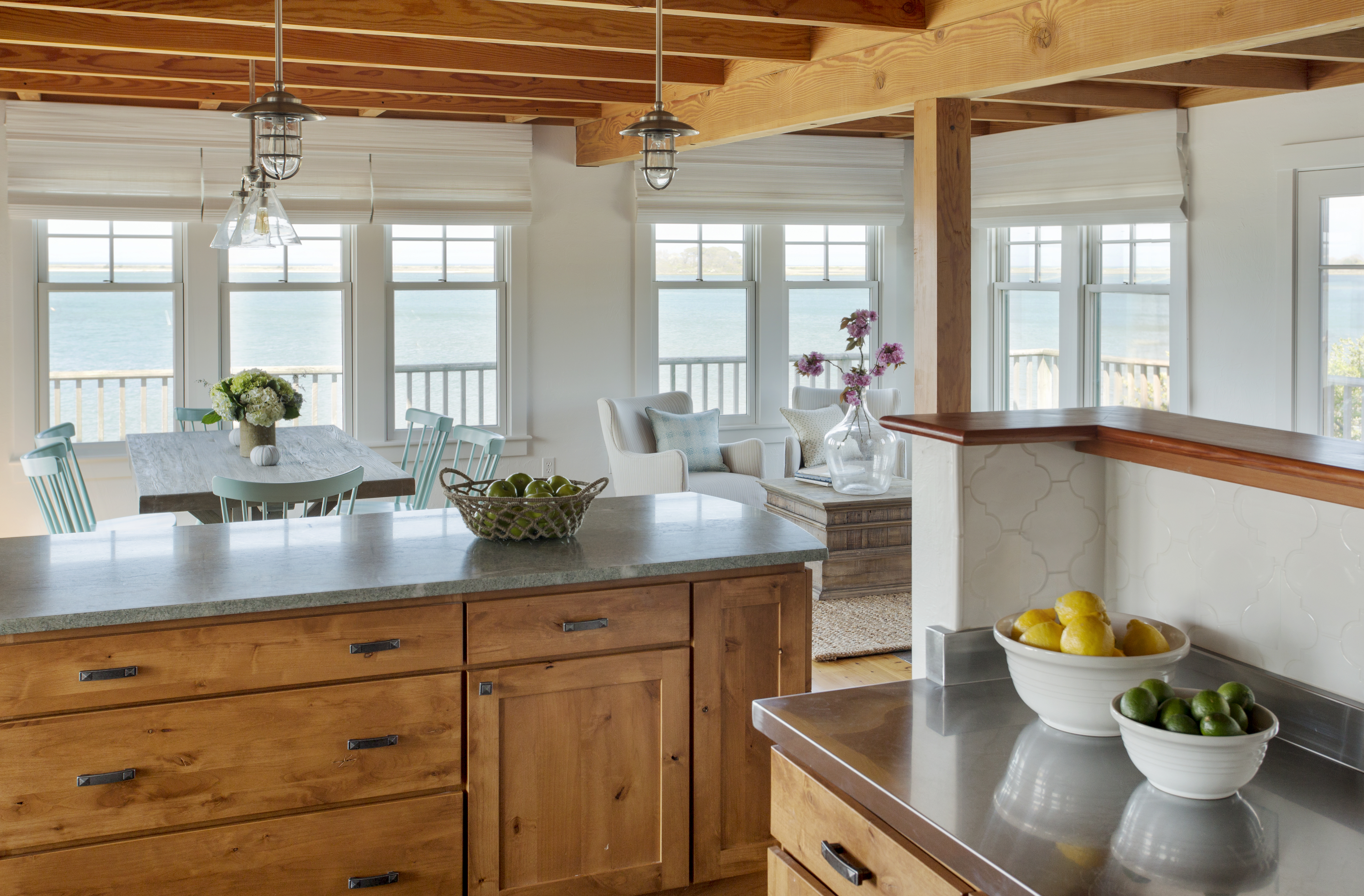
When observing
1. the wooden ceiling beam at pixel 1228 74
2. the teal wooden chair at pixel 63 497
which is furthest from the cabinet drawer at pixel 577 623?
the wooden ceiling beam at pixel 1228 74

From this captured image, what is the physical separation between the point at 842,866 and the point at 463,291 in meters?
5.77

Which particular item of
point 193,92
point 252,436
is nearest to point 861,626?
→ point 252,436

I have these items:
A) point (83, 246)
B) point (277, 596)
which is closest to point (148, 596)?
point (277, 596)

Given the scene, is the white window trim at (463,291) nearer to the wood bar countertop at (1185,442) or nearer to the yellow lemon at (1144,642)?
the wood bar countertop at (1185,442)

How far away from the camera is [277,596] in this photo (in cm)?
222

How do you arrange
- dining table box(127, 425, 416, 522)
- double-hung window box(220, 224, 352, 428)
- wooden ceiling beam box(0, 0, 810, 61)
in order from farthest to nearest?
double-hung window box(220, 224, 352, 428), dining table box(127, 425, 416, 522), wooden ceiling beam box(0, 0, 810, 61)

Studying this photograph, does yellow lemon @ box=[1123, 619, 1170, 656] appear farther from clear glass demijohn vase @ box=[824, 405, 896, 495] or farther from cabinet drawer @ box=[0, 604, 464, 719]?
clear glass demijohn vase @ box=[824, 405, 896, 495]

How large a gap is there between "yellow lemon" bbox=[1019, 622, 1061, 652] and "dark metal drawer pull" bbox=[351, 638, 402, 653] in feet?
4.19

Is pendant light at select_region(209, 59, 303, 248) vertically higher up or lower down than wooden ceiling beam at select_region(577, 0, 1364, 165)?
lower down

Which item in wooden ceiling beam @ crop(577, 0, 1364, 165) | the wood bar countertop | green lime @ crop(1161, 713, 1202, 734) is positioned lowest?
green lime @ crop(1161, 713, 1202, 734)

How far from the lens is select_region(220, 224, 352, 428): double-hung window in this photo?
21.1ft

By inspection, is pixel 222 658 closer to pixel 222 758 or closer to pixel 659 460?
pixel 222 758

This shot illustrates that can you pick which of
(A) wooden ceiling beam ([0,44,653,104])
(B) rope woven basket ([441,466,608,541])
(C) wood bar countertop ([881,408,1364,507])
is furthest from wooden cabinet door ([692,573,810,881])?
(A) wooden ceiling beam ([0,44,653,104])

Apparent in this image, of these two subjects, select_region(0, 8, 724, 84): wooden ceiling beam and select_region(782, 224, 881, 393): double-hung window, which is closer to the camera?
select_region(0, 8, 724, 84): wooden ceiling beam
